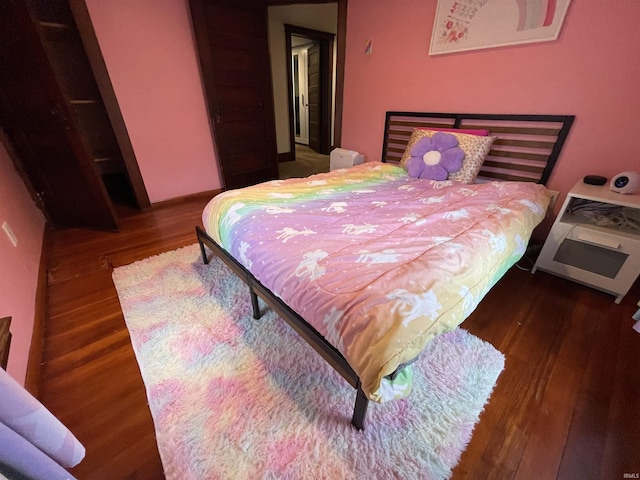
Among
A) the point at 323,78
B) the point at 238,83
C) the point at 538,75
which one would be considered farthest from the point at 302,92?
the point at 538,75

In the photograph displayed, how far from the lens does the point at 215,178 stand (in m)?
3.58

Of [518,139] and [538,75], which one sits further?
[518,139]

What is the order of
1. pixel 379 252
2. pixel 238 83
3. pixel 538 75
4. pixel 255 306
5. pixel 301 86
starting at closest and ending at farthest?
pixel 379 252, pixel 255 306, pixel 538 75, pixel 238 83, pixel 301 86

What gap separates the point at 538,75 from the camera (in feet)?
6.22

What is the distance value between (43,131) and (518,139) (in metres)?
4.00

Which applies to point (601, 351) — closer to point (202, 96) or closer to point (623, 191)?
point (623, 191)

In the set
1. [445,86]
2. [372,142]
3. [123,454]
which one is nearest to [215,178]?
[372,142]

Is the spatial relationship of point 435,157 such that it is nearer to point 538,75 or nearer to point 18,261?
point 538,75

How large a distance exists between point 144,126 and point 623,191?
4.13m

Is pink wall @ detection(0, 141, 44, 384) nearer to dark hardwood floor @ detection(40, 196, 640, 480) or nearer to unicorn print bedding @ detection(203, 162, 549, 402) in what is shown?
dark hardwood floor @ detection(40, 196, 640, 480)

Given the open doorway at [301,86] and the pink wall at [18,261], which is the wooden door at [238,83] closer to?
the pink wall at [18,261]

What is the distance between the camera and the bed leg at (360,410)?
0.94m

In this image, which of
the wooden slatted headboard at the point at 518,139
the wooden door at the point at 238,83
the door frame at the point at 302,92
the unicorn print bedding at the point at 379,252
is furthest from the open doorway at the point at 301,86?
the unicorn print bedding at the point at 379,252

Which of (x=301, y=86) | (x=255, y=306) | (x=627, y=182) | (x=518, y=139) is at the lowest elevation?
(x=255, y=306)
